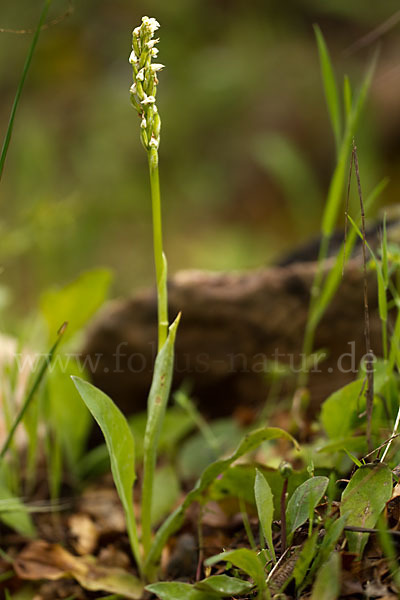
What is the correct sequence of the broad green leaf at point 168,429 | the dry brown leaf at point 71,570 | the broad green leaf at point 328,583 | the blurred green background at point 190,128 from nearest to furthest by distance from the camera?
the broad green leaf at point 328,583 → the dry brown leaf at point 71,570 → the broad green leaf at point 168,429 → the blurred green background at point 190,128

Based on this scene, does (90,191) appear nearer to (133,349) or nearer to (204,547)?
(133,349)

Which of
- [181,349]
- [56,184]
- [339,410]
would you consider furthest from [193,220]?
[339,410]

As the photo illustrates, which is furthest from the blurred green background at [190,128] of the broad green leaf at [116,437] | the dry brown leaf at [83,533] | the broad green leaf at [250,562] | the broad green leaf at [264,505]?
the broad green leaf at [250,562]

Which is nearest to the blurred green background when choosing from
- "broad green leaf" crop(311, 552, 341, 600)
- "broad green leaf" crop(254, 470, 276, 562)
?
"broad green leaf" crop(254, 470, 276, 562)

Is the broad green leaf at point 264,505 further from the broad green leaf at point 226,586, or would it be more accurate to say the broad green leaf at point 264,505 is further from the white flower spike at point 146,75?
the white flower spike at point 146,75

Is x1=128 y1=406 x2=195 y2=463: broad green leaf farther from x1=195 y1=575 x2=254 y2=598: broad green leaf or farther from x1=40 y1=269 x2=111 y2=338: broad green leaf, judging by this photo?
x1=195 y1=575 x2=254 y2=598: broad green leaf

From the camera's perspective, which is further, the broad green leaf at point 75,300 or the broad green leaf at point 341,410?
the broad green leaf at point 75,300
